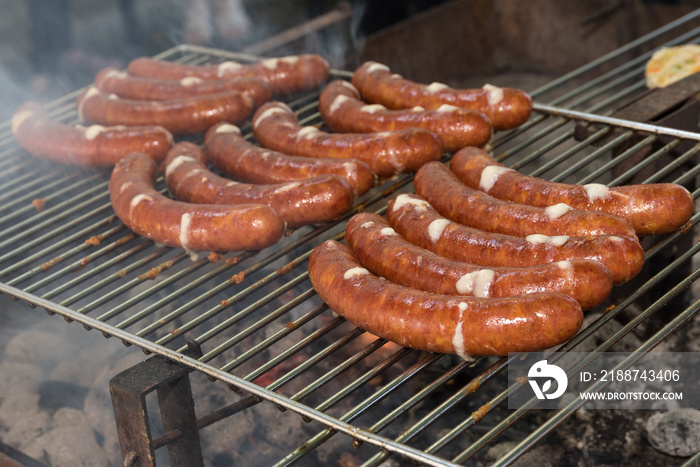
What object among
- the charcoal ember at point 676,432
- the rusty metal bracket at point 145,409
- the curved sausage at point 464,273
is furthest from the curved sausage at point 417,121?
the rusty metal bracket at point 145,409

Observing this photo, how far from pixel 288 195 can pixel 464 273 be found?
1.12m

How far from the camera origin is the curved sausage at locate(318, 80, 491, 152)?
421cm

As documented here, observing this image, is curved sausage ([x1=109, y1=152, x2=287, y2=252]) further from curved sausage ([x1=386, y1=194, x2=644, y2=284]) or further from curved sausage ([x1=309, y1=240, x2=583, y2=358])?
curved sausage ([x1=386, y1=194, x2=644, y2=284])

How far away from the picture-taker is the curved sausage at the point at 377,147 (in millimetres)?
4059

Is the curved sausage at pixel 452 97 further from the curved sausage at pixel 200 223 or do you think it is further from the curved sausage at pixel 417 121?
the curved sausage at pixel 200 223

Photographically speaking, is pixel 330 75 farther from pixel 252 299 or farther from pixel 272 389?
pixel 272 389

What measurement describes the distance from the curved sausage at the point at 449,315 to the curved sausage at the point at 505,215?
0.54 m

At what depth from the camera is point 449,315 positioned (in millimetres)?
2826

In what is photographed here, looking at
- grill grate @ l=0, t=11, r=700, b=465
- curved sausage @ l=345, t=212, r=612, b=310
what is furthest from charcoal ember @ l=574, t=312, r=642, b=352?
curved sausage @ l=345, t=212, r=612, b=310

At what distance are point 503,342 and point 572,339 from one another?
34 cm

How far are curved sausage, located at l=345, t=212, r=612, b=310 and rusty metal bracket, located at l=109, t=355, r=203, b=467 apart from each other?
94 cm

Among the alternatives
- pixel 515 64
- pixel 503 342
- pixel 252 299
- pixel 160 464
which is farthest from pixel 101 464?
pixel 515 64

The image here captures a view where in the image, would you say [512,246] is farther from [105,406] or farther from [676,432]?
[105,406]

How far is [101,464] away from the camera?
4504 mm
